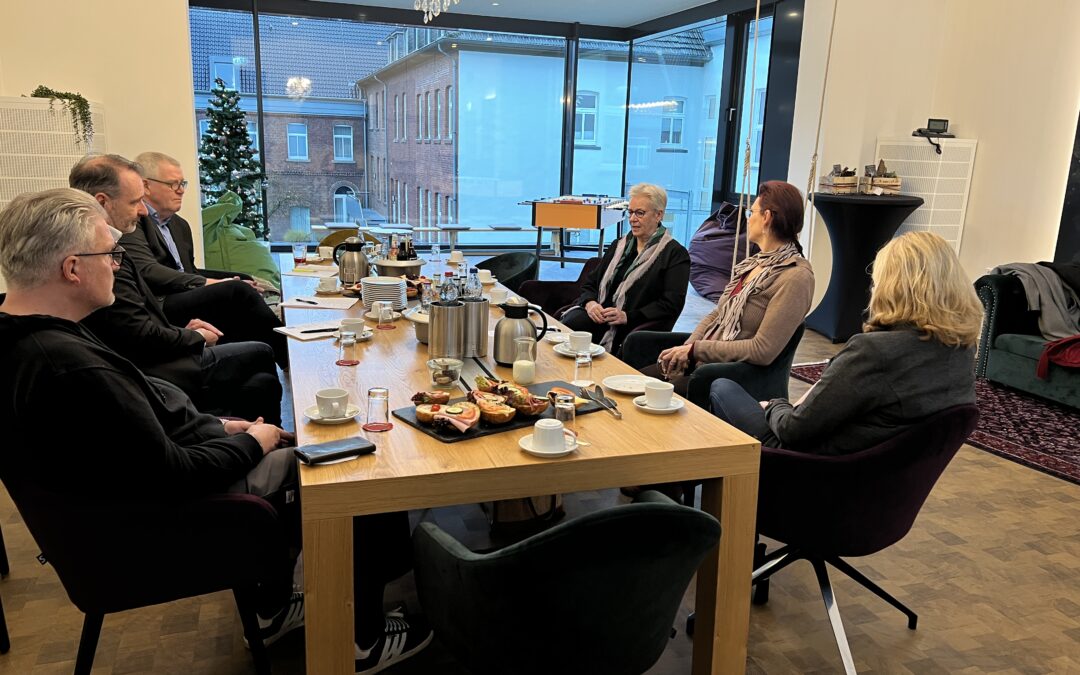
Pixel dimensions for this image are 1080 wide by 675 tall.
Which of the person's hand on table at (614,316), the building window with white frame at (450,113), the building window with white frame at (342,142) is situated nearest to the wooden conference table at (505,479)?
the person's hand on table at (614,316)

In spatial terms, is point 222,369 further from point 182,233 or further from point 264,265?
point 264,265

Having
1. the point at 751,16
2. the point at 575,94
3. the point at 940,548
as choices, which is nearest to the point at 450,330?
the point at 940,548

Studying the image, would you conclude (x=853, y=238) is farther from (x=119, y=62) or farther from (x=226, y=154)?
(x=226, y=154)

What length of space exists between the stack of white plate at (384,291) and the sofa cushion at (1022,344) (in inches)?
152

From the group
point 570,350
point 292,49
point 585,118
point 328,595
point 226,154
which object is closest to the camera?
point 328,595

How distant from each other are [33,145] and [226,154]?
3.83 m

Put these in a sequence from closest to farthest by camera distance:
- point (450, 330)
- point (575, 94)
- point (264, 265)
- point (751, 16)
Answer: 1. point (450, 330)
2. point (264, 265)
3. point (751, 16)
4. point (575, 94)

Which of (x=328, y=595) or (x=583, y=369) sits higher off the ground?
(x=583, y=369)

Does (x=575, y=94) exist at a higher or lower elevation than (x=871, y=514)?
higher

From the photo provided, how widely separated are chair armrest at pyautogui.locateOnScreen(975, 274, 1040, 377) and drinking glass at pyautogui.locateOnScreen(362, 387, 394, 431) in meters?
4.34

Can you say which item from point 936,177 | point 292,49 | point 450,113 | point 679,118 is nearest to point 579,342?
point 936,177

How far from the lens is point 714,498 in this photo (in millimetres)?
2082

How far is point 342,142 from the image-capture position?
1043 cm

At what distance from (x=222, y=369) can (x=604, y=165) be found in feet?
27.5
